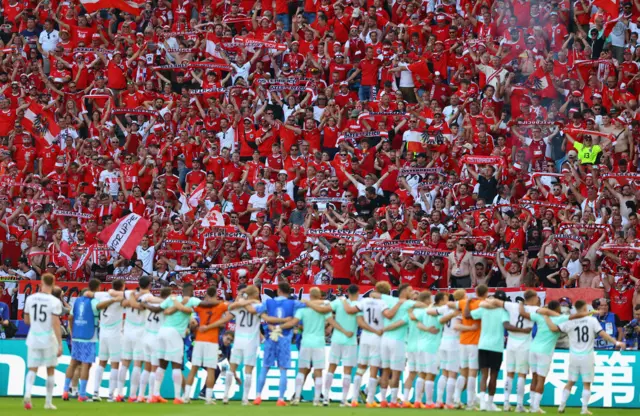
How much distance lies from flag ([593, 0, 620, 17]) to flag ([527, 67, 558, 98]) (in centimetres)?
276

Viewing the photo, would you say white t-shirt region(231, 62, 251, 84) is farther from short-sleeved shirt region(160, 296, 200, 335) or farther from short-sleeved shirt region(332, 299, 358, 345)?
short-sleeved shirt region(332, 299, 358, 345)

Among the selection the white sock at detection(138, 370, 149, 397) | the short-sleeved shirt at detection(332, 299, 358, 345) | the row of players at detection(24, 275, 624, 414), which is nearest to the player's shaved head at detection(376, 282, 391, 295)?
the row of players at detection(24, 275, 624, 414)

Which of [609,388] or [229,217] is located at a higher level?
[229,217]

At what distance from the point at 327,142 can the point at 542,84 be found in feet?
18.4

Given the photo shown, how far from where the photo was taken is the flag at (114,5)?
36500 mm

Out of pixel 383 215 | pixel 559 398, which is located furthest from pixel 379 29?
pixel 559 398

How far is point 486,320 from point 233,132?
13.0 meters

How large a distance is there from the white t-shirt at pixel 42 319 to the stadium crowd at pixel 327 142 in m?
6.69

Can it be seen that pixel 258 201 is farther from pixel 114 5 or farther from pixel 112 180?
pixel 114 5

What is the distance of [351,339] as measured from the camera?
22.3 metres

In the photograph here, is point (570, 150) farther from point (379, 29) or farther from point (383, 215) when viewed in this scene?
point (379, 29)

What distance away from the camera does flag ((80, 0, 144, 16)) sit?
3650 cm

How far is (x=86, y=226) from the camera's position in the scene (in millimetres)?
30578

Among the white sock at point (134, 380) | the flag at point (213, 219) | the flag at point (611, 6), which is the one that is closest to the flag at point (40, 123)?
the flag at point (213, 219)
